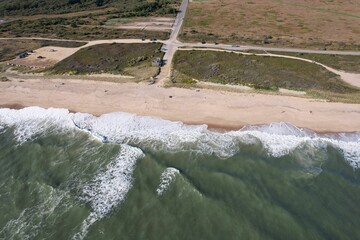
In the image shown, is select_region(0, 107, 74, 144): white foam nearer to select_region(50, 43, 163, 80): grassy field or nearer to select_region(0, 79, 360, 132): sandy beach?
select_region(0, 79, 360, 132): sandy beach

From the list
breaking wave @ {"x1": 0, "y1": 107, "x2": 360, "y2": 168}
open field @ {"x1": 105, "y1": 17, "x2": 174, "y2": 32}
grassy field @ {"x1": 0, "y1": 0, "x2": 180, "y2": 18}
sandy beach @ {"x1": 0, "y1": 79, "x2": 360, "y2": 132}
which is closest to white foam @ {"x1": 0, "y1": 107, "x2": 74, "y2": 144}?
breaking wave @ {"x1": 0, "y1": 107, "x2": 360, "y2": 168}

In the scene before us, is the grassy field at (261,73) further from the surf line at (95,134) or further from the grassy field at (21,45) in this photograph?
the grassy field at (21,45)

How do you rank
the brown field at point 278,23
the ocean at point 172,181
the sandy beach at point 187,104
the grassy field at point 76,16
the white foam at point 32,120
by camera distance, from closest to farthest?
the ocean at point 172,181 → the white foam at point 32,120 → the sandy beach at point 187,104 → the brown field at point 278,23 → the grassy field at point 76,16

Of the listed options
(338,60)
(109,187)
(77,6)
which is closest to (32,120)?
(109,187)

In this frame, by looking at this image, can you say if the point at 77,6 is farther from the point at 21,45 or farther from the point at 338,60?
the point at 338,60

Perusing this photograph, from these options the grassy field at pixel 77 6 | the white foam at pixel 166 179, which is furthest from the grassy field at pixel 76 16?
the white foam at pixel 166 179

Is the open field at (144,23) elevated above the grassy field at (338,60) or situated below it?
above

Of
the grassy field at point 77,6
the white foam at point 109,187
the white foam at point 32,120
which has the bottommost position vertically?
the white foam at point 109,187
